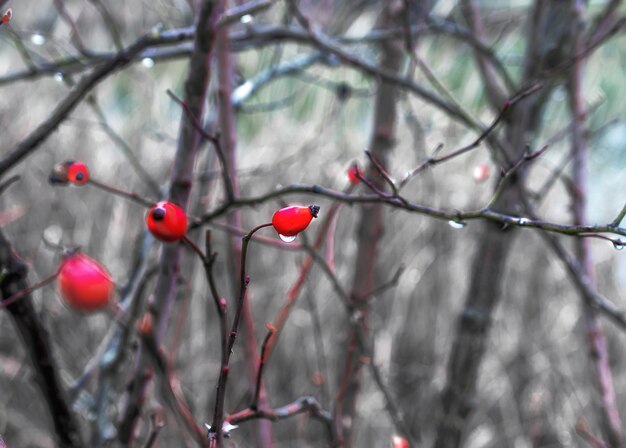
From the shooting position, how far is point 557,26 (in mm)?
1094

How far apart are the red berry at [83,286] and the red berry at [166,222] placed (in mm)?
106

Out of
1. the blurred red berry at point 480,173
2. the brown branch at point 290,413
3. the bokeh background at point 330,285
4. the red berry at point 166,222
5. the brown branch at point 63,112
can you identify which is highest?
A: the bokeh background at point 330,285

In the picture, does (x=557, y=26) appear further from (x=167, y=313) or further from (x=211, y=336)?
(x=211, y=336)

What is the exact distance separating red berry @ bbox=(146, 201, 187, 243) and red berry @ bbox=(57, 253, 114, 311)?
0.35 feet

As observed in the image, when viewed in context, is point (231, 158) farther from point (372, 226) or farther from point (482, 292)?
point (482, 292)

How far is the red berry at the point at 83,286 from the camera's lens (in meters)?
0.49

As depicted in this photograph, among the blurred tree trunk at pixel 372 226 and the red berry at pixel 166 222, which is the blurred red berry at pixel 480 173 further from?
the red berry at pixel 166 222

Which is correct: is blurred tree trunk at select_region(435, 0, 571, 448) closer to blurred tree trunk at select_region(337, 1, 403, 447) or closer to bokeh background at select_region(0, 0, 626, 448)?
blurred tree trunk at select_region(337, 1, 403, 447)

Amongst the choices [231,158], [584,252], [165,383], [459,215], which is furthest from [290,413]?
[584,252]

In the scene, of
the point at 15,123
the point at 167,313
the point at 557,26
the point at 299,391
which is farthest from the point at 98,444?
the point at 15,123

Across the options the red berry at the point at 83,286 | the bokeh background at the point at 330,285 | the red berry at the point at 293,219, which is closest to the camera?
the red berry at the point at 293,219

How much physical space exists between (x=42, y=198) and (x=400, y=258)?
1075 mm

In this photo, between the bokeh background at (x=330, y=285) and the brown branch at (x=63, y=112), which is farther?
the bokeh background at (x=330, y=285)

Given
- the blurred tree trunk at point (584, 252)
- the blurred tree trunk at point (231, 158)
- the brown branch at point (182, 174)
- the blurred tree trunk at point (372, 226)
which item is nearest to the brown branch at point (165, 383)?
the brown branch at point (182, 174)
